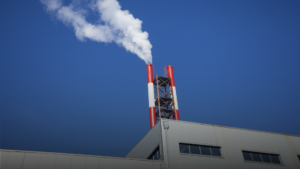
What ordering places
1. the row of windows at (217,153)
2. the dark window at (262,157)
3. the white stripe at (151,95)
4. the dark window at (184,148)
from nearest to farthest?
the dark window at (184,148) → the row of windows at (217,153) → the dark window at (262,157) → the white stripe at (151,95)

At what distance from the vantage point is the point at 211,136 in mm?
21484

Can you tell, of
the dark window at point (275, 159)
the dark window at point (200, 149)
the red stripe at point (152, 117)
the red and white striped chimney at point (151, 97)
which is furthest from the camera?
the red and white striped chimney at point (151, 97)

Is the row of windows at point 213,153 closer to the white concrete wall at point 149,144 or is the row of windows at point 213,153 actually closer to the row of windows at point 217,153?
the row of windows at point 217,153

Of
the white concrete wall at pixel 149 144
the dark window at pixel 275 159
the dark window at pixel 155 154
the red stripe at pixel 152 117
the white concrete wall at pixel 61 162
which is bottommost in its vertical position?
the white concrete wall at pixel 61 162

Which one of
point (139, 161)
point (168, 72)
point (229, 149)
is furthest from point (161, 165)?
point (168, 72)

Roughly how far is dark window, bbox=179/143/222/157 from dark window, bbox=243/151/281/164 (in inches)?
120

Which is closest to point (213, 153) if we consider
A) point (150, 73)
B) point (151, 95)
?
point (151, 95)

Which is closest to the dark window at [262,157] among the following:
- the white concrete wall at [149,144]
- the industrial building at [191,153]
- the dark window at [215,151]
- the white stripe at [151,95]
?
the industrial building at [191,153]

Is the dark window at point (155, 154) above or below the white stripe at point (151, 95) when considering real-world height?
below

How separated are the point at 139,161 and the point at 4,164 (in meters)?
9.48

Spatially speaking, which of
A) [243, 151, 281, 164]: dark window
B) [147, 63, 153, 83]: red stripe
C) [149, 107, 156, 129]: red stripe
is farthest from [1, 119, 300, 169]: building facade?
[147, 63, 153, 83]: red stripe

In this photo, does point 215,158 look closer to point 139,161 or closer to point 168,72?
point 139,161

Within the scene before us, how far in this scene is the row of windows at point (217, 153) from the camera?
20094mm

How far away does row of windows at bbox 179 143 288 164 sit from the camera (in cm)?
2009
